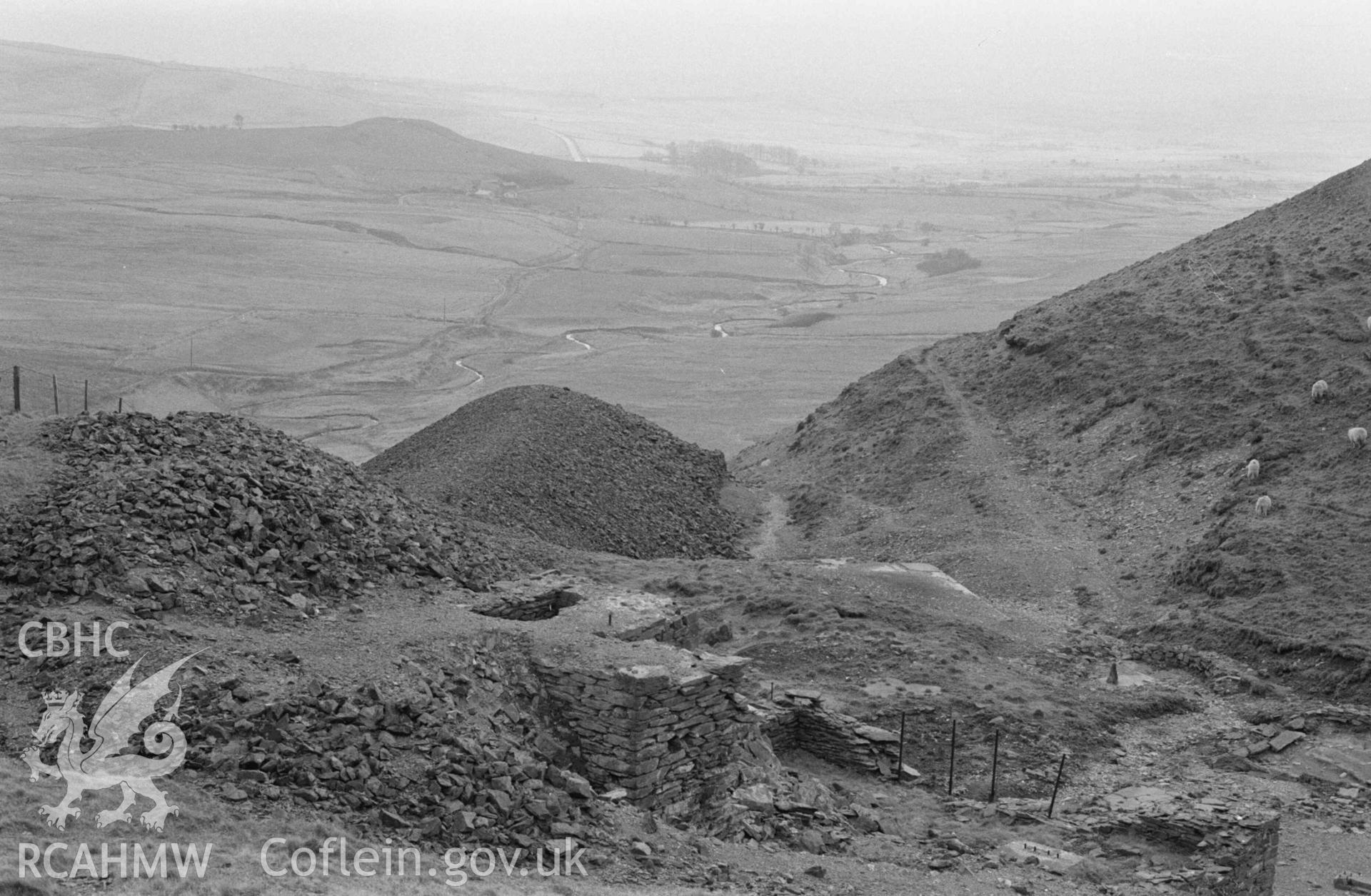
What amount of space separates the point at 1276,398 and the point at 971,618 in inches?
543

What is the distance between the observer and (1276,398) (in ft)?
119

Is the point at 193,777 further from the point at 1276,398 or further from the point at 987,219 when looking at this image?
the point at 987,219

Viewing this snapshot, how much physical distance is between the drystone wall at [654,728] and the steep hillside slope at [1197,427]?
519 inches

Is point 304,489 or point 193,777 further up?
point 304,489

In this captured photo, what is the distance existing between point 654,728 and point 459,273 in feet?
285

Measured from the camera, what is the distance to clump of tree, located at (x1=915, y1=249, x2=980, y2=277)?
113375mm

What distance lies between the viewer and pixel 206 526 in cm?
1788

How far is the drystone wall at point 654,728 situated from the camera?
15.8 meters

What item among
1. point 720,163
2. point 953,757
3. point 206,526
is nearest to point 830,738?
point 953,757

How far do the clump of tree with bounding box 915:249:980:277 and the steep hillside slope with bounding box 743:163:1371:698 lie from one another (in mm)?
63172

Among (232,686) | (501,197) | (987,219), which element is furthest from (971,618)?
(987,219)
